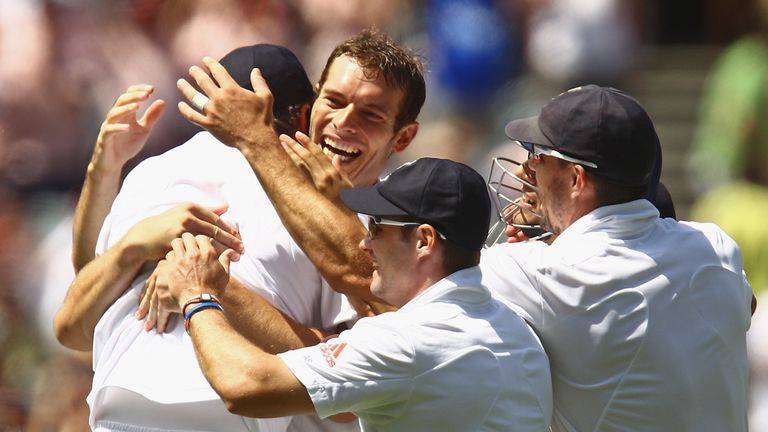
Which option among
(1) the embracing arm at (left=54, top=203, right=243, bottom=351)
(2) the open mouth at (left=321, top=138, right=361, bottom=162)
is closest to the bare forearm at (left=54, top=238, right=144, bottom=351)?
(1) the embracing arm at (left=54, top=203, right=243, bottom=351)

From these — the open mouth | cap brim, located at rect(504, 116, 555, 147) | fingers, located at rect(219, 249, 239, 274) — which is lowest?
fingers, located at rect(219, 249, 239, 274)

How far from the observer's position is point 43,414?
7531mm

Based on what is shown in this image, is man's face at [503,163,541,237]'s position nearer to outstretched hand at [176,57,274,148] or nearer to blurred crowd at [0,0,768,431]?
outstretched hand at [176,57,274,148]

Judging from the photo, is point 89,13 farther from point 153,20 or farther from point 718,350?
point 718,350

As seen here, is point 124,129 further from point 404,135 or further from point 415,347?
point 415,347

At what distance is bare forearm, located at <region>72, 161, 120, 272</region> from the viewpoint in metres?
4.55

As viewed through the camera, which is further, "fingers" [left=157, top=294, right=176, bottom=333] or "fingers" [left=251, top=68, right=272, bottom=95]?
"fingers" [left=251, top=68, right=272, bottom=95]

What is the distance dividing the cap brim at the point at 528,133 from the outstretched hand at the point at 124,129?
1153 mm

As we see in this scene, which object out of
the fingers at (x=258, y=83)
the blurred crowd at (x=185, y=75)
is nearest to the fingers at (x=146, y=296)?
the fingers at (x=258, y=83)

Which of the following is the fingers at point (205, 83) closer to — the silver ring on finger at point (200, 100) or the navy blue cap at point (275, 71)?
the silver ring on finger at point (200, 100)

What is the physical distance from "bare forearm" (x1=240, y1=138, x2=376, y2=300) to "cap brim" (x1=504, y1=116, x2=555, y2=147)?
553 millimetres

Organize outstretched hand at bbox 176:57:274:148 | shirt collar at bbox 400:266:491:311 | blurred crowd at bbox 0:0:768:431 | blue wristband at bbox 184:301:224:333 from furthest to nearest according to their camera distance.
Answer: blurred crowd at bbox 0:0:768:431, outstretched hand at bbox 176:57:274:148, blue wristband at bbox 184:301:224:333, shirt collar at bbox 400:266:491:311

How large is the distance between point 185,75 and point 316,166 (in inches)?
162

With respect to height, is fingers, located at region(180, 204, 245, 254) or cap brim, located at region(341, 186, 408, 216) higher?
cap brim, located at region(341, 186, 408, 216)
